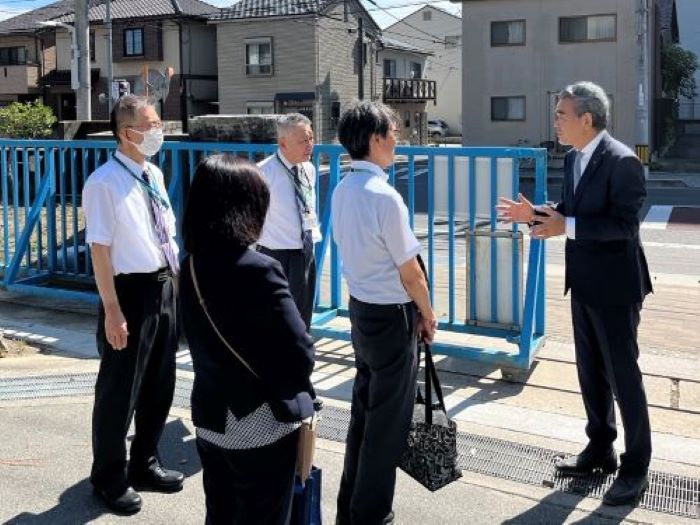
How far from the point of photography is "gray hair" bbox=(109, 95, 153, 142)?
13.1 ft

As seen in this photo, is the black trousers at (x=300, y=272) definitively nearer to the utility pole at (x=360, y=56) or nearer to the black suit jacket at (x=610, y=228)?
the black suit jacket at (x=610, y=228)

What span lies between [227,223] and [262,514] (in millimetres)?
944

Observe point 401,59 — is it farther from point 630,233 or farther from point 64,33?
point 630,233

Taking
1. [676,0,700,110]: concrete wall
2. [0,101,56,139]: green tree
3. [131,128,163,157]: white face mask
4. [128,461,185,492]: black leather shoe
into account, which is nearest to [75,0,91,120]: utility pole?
[0,101,56,139]: green tree

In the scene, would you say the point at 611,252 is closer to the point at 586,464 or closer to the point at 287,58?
the point at 586,464

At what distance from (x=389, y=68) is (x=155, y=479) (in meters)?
45.1

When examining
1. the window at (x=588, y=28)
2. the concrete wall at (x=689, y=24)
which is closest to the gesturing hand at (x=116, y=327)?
the window at (x=588, y=28)

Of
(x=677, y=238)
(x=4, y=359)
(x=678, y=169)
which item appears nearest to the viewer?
(x=4, y=359)

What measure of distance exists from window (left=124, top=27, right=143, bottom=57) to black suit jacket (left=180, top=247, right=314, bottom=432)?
4201 cm

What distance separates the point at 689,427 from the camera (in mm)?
4844

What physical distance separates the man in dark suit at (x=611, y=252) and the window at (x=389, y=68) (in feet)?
144

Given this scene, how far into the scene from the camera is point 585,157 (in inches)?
157

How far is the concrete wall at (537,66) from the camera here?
28.8m

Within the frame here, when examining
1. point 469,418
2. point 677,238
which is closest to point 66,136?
point 469,418
